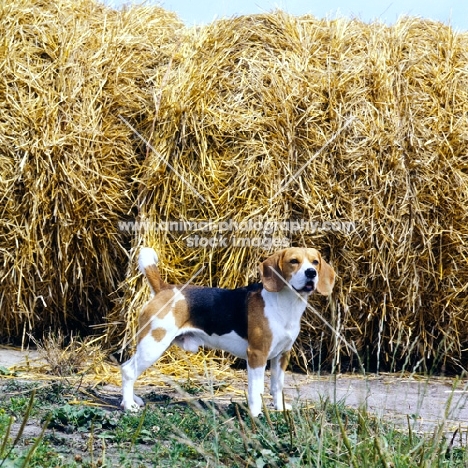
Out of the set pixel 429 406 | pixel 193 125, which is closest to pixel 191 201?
pixel 193 125

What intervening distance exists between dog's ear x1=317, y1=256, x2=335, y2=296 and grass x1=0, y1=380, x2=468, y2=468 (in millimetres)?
832

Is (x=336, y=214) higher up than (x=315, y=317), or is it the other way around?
(x=336, y=214)

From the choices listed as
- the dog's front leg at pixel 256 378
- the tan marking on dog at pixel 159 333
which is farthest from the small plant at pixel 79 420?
the dog's front leg at pixel 256 378

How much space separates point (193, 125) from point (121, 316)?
159 cm

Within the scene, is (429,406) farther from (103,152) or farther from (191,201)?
(103,152)

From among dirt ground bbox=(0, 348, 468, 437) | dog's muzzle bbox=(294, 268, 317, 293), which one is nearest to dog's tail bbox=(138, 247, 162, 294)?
dirt ground bbox=(0, 348, 468, 437)

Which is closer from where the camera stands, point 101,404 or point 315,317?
point 101,404

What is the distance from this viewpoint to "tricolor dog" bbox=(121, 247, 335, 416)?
15.2 feet

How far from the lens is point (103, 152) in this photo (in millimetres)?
5758

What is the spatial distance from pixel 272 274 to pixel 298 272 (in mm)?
188

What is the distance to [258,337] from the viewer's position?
184 inches

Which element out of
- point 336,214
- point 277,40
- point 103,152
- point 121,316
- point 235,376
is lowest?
point 235,376

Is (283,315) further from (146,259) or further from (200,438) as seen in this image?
(200,438)

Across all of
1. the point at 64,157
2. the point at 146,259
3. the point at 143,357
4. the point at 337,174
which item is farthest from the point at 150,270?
the point at 337,174
